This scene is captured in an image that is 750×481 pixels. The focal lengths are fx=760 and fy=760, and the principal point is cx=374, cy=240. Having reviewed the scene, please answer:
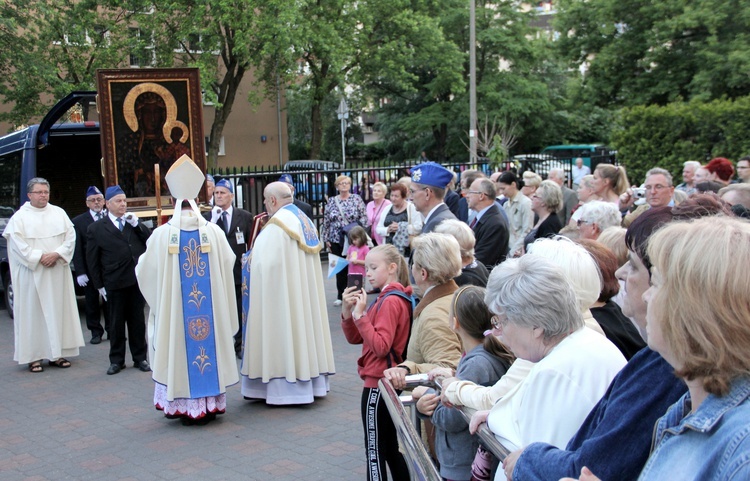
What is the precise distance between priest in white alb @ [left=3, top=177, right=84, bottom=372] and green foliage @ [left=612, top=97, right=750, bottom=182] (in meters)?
15.1

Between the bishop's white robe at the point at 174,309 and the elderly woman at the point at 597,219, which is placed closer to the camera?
the elderly woman at the point at 597,219

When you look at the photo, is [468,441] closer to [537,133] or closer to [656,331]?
[656,331]

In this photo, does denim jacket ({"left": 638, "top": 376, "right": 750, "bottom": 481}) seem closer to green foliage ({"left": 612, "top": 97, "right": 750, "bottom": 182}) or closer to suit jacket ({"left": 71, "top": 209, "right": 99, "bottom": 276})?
suit jacket ({"left": 71, "top": 209, "right": 99, "bottom": 276})

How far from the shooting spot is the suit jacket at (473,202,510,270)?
6660 millimetres

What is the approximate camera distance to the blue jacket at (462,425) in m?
3.04

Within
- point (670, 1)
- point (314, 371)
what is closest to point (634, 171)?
point (670, 1)

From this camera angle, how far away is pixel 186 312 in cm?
615

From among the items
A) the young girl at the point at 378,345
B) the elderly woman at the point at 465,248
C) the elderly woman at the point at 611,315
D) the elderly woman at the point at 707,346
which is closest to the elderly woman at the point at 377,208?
the elderly woman at the point at 465,248

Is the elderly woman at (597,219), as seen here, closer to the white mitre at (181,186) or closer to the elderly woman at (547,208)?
the elderly woman at (547,208)

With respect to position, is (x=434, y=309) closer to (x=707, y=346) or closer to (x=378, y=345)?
(x=378, y=345)

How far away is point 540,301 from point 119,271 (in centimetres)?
648

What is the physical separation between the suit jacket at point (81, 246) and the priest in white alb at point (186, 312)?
3442 millimetres

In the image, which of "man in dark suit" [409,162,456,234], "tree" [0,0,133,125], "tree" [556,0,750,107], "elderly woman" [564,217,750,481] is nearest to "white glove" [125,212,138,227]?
"man in dark suit" [409,162,456,234]

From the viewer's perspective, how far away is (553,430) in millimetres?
2289
